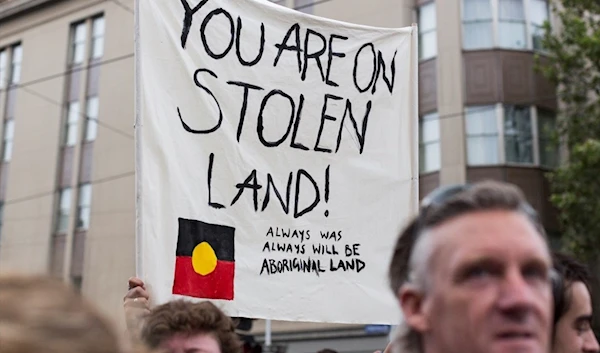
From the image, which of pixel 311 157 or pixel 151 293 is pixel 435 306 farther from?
pixel 311 157

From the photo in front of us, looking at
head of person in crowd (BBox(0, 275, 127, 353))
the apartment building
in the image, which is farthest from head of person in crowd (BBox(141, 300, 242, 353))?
the apartment building

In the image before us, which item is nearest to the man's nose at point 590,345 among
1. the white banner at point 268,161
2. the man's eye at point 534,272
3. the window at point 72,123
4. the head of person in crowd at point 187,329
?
the man's eye at point 534,272

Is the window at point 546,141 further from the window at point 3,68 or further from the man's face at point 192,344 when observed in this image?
the window at point 3,68

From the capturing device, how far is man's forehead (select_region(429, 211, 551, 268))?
65.4 inches

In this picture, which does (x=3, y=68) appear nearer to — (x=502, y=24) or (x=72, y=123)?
(x=72, y=123)

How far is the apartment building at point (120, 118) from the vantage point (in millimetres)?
18594

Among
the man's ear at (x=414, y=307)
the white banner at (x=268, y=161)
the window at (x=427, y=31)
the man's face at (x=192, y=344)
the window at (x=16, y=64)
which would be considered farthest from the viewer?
the window at (x=16, y=64)

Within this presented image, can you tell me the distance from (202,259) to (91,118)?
2209 centimetres

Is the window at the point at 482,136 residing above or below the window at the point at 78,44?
below

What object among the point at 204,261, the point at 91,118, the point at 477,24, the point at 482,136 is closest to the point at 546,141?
the point at 482,136

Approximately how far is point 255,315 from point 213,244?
364mm

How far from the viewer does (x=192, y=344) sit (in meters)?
3.12

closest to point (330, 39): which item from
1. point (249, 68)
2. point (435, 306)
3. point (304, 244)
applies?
point (249, 68)

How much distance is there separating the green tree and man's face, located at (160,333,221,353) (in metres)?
12.7
